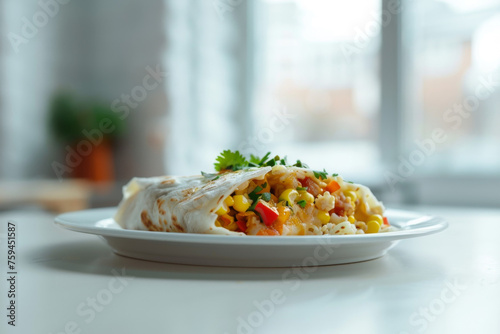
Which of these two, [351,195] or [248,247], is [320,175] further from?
[248,247]

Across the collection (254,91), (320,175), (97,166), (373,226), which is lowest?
(97,166)

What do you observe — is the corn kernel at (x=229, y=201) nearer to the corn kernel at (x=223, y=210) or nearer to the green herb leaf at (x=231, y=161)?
the corn kernel at (x=223, y=210)

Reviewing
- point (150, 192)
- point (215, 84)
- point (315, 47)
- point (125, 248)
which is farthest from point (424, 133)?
point (125, 248)

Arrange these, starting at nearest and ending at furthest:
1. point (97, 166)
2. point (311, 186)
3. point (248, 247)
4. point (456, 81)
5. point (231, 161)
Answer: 1. point (248, 247)
2. point (311, 186)
3. point (231, 161)
4. point (456, 81)
5. point (97, 166)

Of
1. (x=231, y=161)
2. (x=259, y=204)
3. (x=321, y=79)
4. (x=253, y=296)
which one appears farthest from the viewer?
(x=321, y=79)

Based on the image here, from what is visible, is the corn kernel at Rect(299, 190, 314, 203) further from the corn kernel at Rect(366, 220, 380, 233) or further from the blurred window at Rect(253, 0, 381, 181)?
the blurred window at Rect(253, 0, 381, 181)

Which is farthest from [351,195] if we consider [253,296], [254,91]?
[254,91]

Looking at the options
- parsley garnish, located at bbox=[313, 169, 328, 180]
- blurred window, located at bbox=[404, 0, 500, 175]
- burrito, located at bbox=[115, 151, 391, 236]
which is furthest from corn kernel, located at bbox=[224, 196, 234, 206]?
blurred window, located at bbox=[404, 0, 500, 175]

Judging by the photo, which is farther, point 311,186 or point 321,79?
point 321,79

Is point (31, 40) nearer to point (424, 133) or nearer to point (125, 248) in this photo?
point (424, 133)
